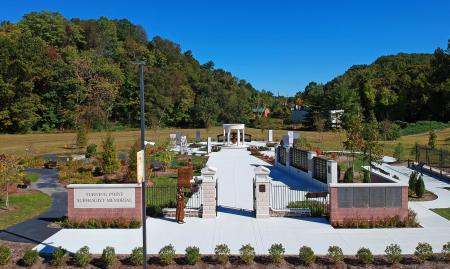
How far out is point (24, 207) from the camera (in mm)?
17641

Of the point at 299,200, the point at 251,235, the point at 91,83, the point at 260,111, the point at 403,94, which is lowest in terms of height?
the point at 251,235

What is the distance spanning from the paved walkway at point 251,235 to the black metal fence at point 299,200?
92 centimetres

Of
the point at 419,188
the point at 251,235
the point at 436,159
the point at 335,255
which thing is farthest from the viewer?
the point at 436,159

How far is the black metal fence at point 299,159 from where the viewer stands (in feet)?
78.5

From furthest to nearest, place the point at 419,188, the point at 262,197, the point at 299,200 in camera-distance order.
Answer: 1. the point at 419,188
2. the point at 299,200
3. the point at 262,197

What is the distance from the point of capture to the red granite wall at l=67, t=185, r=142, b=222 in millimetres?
14867

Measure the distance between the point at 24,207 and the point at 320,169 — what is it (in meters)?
14.1

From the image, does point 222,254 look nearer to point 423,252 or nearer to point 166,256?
point 166,256

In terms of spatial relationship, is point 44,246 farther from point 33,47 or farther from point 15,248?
point 33,47

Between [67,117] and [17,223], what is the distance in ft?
173

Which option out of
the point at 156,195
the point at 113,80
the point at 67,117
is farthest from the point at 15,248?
the point at 113,80

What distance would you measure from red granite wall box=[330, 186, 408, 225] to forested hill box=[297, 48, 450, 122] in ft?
184

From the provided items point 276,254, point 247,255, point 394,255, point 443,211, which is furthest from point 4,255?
point 443,211

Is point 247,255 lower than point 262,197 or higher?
lower
